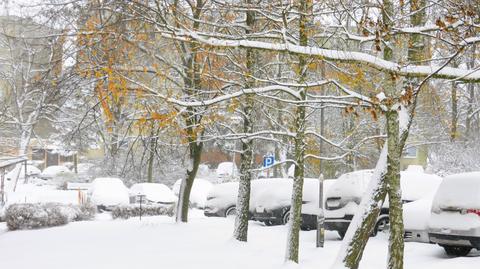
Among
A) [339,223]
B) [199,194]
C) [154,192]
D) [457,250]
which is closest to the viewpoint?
[457,250]

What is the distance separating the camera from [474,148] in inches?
1070

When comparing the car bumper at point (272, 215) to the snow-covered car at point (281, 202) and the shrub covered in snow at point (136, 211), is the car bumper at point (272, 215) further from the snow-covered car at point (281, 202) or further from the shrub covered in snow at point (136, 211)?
the shrub covered in snow at point (136, 211)

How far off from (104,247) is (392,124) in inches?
345

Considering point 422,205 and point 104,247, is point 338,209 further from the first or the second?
→ point 104,247

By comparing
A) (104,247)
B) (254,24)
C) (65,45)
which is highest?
(254,24)

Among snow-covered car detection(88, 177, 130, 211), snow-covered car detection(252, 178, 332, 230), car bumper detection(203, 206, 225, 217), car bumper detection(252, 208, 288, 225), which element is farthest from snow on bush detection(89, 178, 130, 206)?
car bumper detection(252, 208, 288, 225)

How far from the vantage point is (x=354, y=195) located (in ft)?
50.2

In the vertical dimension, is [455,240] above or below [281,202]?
below

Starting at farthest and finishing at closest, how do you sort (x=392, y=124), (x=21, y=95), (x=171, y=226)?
(x=21, y=95) → (x=171, y=226) → (x=392, y=124)

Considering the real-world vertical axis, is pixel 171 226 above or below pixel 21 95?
below

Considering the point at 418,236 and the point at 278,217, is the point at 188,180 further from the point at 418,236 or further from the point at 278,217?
the point at 418,236

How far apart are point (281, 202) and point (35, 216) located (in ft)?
26.1

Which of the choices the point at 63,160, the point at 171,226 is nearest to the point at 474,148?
the point at 171,226

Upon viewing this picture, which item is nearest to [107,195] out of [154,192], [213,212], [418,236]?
[154,192]
